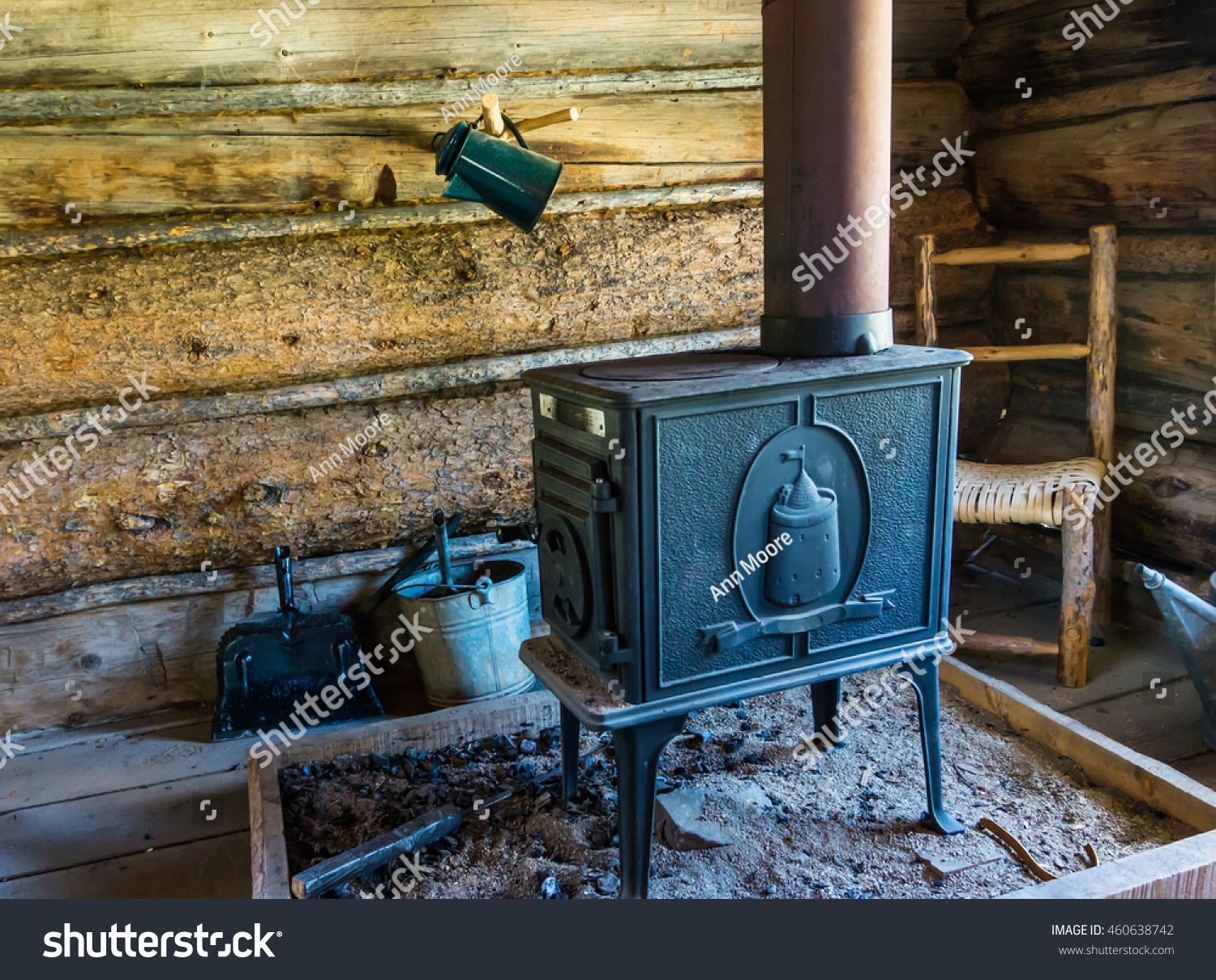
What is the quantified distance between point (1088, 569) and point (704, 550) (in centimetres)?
154

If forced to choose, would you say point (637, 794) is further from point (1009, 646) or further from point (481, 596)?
point (1009, 646)

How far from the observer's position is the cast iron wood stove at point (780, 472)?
5.39ft

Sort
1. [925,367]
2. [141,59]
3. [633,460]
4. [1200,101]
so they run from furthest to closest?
[1200,101] < [141,59] < [925,367] < [633,460]

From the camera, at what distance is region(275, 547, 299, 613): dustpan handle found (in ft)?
8.64

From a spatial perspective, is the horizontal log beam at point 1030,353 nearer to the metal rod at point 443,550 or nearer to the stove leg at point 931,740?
the stove leg at point 931,740

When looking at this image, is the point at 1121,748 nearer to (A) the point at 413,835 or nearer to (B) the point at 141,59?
(A) the point at 413,835

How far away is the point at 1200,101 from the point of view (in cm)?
254

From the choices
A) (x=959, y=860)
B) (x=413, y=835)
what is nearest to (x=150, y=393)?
(x=413, y=835)

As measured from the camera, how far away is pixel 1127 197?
279cm

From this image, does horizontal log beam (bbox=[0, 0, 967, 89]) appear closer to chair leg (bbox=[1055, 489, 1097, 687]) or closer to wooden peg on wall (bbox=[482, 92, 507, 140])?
wooden peg on wall (bbox=[482, 92, 507, 140])

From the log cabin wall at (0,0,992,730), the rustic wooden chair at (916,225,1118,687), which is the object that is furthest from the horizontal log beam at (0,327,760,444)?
the rustic wooden chair at (916,225,1118,687)

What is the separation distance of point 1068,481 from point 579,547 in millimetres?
1627

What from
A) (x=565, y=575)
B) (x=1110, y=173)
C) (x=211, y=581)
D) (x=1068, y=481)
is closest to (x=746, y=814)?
(x=565, y=575)

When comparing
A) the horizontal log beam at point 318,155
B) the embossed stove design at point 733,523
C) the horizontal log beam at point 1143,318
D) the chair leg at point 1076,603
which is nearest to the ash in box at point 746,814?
the embossed stove design at point 733,523
